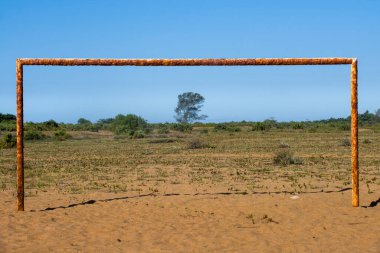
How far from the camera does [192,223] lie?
8781mm

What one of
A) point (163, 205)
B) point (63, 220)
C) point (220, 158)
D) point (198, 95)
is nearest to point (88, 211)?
point (63, 220)

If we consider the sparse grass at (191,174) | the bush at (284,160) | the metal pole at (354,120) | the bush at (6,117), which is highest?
the bush at (6,117)

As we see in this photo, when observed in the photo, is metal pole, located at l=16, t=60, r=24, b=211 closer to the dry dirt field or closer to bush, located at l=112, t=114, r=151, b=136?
the dry dirt field

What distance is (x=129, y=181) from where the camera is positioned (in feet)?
48.0

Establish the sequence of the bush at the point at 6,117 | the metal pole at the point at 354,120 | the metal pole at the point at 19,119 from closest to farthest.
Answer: the metal pole at the point at 19,119 < the metal pole at the point at 354,120 < the bush at the point at 6,117

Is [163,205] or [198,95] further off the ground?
[198,95]

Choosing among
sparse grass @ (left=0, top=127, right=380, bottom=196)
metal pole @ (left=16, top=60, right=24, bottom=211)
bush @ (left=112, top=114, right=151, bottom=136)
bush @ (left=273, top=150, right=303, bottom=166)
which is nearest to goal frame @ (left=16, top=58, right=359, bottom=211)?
metal pole @ (left=16, top=60, right=24, bottom=211)

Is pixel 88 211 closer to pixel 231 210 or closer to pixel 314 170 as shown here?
pixel 231 210

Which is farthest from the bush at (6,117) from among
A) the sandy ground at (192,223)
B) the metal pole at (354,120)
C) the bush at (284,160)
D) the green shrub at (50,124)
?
the metal pole at (354,120)

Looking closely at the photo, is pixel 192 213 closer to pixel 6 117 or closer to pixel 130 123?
pixel 130 123

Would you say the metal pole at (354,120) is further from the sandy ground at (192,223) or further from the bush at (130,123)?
the bush at (130,123)

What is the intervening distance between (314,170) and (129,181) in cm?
648

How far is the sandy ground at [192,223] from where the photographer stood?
7391mm

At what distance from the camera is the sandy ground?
739 cm
